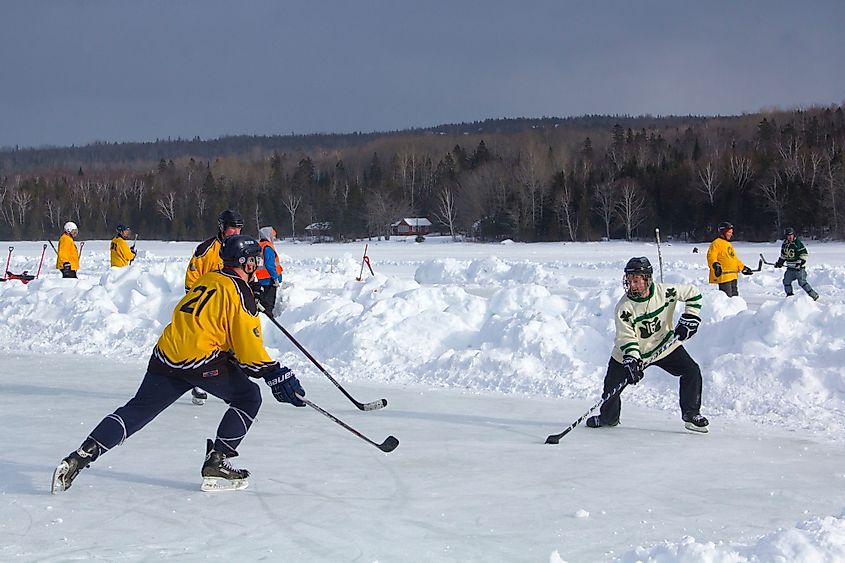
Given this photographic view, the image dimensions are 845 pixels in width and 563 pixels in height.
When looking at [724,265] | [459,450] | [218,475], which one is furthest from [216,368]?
[724,265]

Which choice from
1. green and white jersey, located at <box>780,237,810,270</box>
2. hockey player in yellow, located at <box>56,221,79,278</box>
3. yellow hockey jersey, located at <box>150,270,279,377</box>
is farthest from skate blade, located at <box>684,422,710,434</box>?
hockey player in yellow, located at <box>56,221,79,278</box>

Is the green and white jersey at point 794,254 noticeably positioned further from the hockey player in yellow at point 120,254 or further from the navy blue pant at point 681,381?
the hockey player in yellow at point 120,254

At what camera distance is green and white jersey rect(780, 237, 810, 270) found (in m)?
13.5

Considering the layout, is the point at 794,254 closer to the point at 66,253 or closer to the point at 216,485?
the point at 216,485

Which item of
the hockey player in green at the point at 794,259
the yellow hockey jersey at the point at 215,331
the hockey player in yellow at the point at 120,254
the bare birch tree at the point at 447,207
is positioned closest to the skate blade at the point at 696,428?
the yellow hockey jersey at the point at 215,331

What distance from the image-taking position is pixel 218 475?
14.8ft

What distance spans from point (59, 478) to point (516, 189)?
224 feet

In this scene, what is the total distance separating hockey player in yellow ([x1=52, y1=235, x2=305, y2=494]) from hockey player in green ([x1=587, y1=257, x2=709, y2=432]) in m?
2.57

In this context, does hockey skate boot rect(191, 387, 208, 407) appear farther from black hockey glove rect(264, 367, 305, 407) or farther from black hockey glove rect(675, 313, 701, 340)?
black hockey glove rect(675, 313, 701, 340)

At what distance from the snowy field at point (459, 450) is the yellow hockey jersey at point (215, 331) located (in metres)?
0.76

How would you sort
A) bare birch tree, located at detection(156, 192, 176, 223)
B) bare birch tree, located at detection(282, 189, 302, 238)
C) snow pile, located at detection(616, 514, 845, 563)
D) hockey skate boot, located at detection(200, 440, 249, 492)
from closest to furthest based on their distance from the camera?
snow pile, located at detection(616, 514, 845, 563) < hockey skate boot, located at detection(200, 440, 249, 492) < bare birch tree, located at detection(282, 189, 302, 238) < bare birch tree, located at detection(156, 192, 176, 223)

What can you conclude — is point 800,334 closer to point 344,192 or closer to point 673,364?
point 673,364

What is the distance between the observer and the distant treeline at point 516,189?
186ft

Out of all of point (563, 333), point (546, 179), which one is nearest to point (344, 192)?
point (546, 179)
